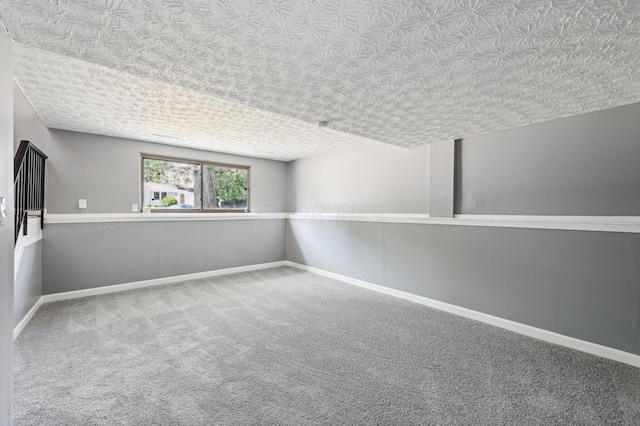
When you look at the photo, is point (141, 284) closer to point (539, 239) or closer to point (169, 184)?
point (169, 184)

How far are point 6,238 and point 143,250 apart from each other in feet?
10.7

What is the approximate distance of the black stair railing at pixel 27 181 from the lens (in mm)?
2357

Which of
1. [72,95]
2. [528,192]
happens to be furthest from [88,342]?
[528,192]

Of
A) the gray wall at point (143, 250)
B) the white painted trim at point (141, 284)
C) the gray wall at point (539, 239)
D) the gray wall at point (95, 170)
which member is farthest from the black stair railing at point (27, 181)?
the gray wall at point (539, 239)

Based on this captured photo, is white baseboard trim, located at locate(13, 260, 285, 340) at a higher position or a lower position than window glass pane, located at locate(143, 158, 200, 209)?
lower

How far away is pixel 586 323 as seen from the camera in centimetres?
236

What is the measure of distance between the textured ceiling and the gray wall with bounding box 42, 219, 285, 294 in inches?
81.8

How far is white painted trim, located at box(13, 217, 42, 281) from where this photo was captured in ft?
7.91

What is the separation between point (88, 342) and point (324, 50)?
9.98 ft

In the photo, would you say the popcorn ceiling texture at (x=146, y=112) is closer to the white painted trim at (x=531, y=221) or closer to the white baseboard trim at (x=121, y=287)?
the white painted trim at (x=531, y=221)

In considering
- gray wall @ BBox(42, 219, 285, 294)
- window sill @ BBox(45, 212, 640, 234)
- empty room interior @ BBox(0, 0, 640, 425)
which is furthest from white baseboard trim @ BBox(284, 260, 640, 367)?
gray wall @ BBox(42, 219, 285, 294)

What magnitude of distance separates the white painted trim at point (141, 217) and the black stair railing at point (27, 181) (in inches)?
10.9

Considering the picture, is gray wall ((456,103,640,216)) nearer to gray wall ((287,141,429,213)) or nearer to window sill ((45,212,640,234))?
window sill ((45,212,640,234))

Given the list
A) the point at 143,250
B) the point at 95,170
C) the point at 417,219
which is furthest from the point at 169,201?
the point at 417,219
